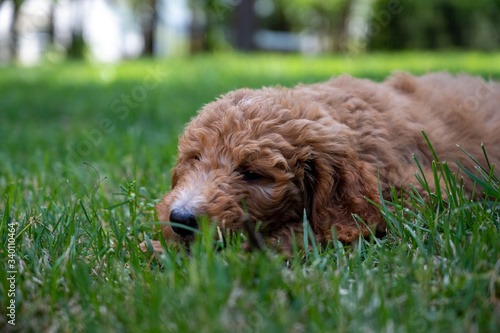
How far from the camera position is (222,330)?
5.90ft

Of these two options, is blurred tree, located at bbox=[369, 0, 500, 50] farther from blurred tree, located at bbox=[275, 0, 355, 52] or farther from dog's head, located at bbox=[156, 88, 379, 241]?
dog's head, located at bbox=[156, 88, 379, 241]

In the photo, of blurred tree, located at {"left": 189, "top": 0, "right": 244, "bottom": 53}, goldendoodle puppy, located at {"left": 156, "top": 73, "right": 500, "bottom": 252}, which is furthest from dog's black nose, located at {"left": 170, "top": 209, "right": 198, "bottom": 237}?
blurred tree, located at {"left": 189, "top": 0, "right": 244, "bottom": 53}

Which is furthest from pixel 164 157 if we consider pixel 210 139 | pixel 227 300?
pixel 227 300

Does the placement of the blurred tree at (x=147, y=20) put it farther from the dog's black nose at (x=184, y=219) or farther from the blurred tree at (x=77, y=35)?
the dog's black nose at (x=184, y=219)

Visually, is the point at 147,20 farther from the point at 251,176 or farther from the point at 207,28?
the point at 251,176

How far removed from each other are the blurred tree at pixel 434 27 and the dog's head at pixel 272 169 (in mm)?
31681

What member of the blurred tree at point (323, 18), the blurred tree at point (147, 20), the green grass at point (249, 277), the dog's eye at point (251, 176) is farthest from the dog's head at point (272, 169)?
the blurred tree at point (323, 18)

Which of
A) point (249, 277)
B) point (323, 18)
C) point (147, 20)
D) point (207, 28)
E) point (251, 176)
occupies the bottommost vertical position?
point (249, 277)

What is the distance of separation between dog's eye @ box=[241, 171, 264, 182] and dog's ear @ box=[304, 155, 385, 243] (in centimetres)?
29

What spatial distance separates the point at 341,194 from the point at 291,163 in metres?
0.36

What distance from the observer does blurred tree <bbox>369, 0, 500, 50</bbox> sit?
3325 cm

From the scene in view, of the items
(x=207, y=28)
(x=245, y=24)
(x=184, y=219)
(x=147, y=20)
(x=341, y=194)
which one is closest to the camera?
(x=184, y=219)

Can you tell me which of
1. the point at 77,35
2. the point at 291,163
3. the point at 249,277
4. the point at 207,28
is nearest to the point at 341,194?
the point at 291,163

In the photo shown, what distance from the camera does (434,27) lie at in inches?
1406
